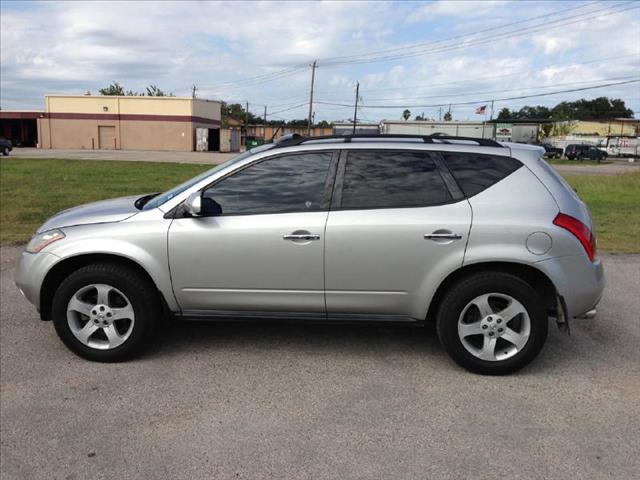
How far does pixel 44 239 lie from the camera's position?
13.9 ft

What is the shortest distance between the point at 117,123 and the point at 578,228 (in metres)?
60.6

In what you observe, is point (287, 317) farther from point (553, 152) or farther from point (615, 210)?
point (553, 152)

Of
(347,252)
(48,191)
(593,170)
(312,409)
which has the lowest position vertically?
(312,409)

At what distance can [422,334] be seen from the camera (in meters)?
4.90

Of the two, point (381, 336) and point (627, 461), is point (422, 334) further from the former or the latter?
point (627, 461)

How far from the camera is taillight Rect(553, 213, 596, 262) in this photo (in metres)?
3.94

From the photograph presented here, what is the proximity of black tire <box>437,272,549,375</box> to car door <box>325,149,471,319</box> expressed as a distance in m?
0.16

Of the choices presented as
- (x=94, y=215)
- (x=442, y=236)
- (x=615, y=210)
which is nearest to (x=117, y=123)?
(x=615, y=210)

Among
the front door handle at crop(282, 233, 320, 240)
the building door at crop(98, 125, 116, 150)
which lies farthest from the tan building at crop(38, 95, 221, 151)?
the front door handle at crop(282, 233, 320, 240)

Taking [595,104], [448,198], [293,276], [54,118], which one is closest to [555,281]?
[448,198]

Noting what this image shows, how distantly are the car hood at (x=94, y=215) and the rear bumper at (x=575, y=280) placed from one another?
10.1 feet

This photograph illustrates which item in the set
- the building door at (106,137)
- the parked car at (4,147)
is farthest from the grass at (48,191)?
the building door at (106,137)

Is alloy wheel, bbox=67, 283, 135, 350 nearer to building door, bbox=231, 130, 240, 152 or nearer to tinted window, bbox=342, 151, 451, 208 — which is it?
tinted window, bbox=342, 151, 451, 208

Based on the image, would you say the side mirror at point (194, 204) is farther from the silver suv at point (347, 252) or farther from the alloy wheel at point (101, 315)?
the alloy wheel at point (101, 315)
